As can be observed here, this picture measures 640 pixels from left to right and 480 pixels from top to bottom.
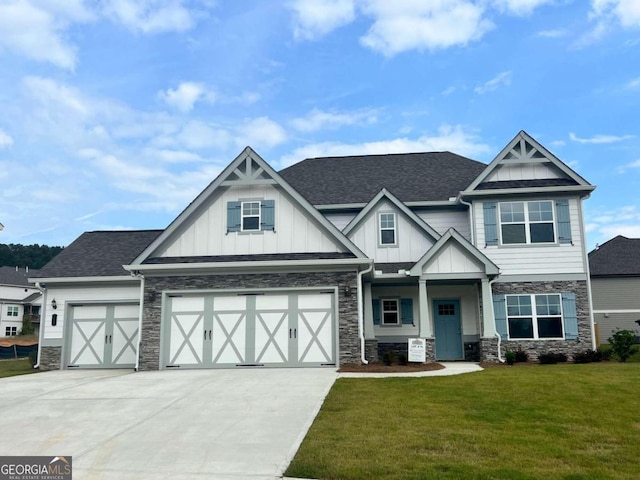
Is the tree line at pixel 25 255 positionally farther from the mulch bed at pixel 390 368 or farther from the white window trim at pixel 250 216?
the mulch bed at pixel 390 368

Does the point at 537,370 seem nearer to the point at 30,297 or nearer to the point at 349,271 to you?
→ the point at 349,271

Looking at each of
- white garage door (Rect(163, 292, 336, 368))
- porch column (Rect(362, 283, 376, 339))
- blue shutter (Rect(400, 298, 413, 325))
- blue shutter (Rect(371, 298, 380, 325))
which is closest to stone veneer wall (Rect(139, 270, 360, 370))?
white garage door (Rect(163, 292, 336, 368))

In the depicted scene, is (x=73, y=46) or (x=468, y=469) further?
(x=73, y=46)

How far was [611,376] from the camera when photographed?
12891 millimetres

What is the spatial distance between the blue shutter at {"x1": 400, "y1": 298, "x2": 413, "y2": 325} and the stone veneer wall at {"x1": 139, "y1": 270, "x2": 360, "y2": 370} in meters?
3.89

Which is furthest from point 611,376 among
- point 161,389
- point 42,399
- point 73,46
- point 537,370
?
point 73,46

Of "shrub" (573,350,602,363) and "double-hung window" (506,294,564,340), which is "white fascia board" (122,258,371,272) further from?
"shrub" (573,350,602,363)

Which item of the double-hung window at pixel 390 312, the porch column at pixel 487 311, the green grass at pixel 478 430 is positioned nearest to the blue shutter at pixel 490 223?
the porch column at pixel 487 311

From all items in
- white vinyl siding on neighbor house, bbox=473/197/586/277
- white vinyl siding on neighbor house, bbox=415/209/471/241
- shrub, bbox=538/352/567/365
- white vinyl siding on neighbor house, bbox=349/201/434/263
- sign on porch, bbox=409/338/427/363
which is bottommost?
shrub, bbox=538/352/567/365

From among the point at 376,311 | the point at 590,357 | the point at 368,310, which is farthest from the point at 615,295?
the point at 368,310

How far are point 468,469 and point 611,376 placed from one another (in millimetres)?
8401

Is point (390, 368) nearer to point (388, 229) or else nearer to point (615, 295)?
point (388, 229)

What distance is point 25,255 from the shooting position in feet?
302

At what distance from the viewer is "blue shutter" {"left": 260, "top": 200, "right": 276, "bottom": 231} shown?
17312mm
